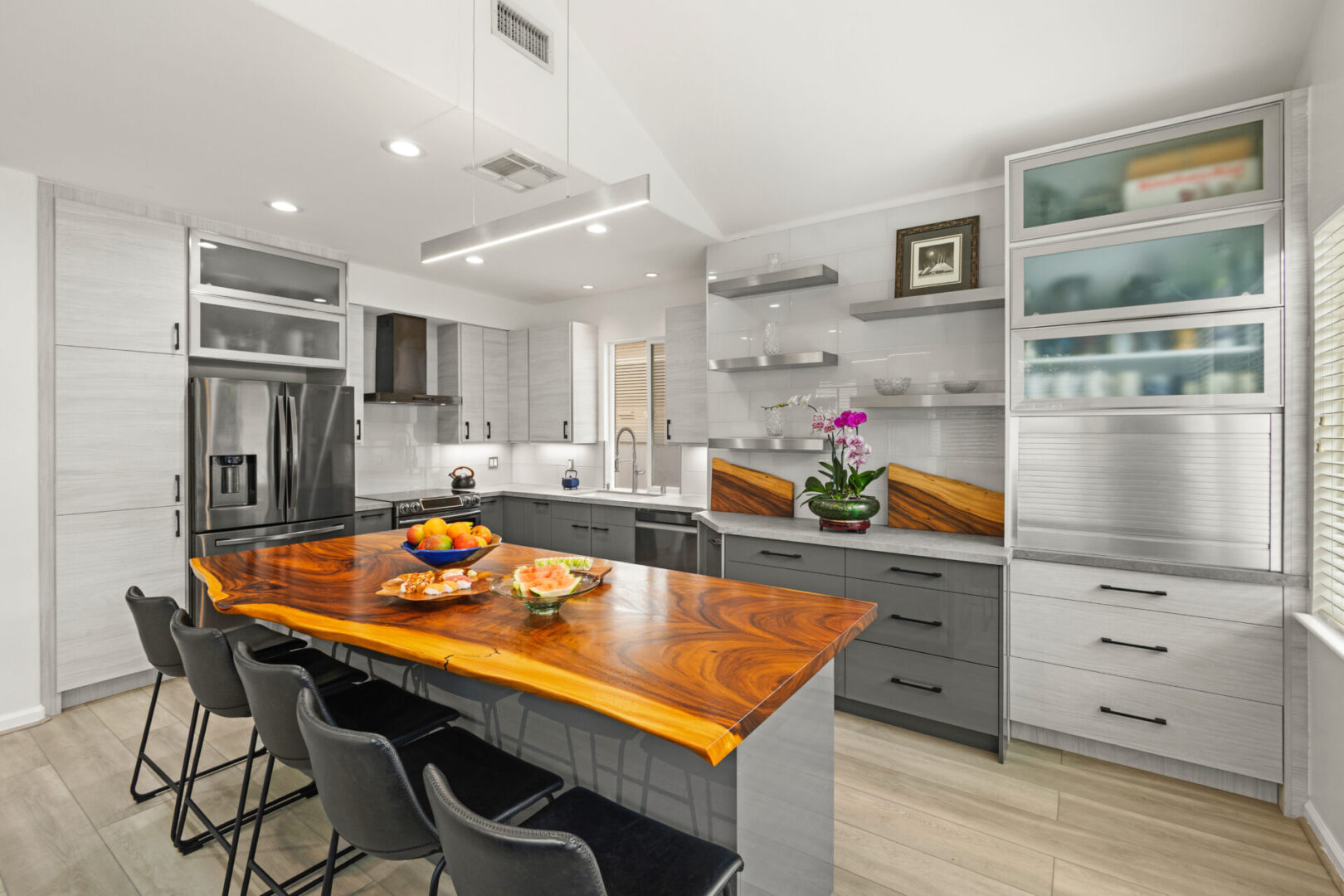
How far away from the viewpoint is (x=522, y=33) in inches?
105

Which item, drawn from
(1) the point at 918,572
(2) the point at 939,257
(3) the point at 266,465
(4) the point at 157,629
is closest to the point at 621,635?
(4) the point at 157,629

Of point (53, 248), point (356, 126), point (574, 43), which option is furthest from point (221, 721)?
point (574, 43)

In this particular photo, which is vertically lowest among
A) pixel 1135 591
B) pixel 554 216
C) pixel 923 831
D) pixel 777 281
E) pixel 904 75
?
pixel 923 831

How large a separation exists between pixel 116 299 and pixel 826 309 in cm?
388

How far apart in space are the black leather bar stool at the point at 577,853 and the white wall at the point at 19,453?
3208 millimetres

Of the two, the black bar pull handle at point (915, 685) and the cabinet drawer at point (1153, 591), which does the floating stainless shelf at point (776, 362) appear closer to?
the cabinet drawer at point (1153, 591)

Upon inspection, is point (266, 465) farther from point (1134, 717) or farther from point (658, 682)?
point (1134, 717)

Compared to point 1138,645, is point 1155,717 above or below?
below

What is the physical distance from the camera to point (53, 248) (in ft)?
10.2

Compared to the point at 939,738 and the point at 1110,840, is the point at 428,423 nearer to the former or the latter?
Result: the point at 939,738

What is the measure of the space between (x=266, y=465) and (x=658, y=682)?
355 cm

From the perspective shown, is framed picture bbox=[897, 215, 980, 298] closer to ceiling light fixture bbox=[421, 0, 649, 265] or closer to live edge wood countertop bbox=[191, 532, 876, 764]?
ceiling light fixture bbox=[421, 0, 649, 265]

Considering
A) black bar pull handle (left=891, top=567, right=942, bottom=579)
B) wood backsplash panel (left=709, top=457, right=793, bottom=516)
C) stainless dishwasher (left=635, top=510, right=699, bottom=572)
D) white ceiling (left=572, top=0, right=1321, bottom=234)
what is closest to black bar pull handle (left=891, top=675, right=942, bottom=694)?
black bar pull handle (left=891, top=567, right=942, bottom=579)

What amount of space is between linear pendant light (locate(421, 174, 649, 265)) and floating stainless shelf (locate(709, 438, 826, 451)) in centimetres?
186
